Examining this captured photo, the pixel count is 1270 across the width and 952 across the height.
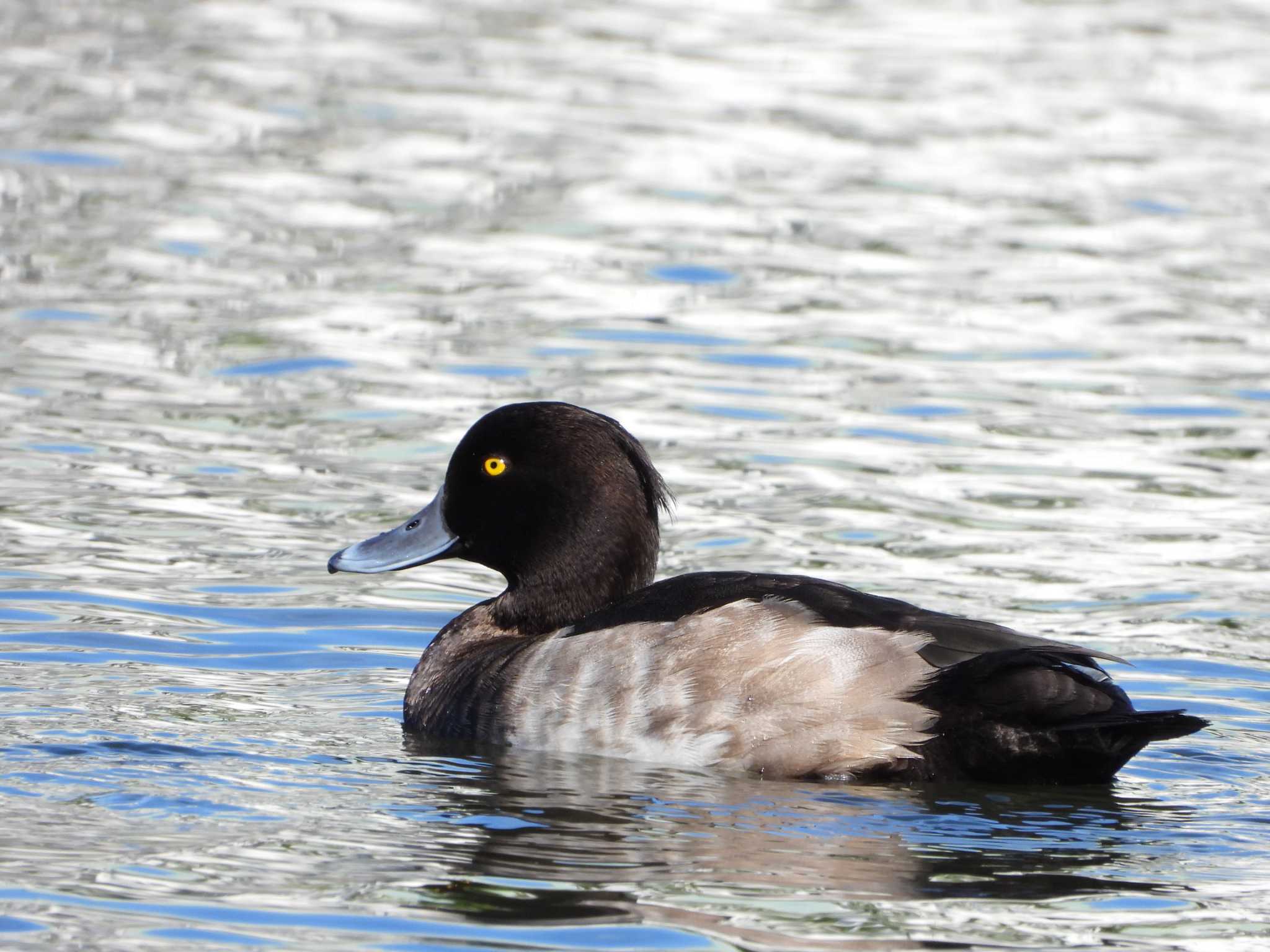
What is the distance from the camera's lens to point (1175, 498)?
9.88 m

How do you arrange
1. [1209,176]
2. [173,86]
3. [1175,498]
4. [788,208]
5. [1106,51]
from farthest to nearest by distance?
[1106,51] → [173,86] → [1209,176] → [788,208] → [1175,498]

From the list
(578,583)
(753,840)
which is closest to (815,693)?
(753,840)

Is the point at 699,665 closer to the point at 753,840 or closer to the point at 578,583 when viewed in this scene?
the point at 753,840

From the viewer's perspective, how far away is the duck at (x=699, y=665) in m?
6.01

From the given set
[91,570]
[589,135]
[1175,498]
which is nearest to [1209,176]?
[589,135]

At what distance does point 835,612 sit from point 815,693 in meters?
0.24

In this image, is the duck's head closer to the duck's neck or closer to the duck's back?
the duck's neck

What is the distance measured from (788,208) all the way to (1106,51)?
6700 mm

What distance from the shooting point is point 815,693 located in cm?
619

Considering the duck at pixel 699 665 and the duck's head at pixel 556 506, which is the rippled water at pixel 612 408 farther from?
the duck's head at pixel 556 506

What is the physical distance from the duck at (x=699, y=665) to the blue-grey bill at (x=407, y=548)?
0.20m

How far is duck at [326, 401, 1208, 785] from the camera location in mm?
6008

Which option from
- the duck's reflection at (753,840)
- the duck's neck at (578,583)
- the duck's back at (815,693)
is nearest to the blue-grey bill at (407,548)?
the duck's neck at (578,583)

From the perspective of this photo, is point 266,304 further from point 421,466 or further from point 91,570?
point 91,570
